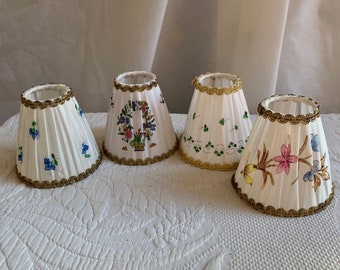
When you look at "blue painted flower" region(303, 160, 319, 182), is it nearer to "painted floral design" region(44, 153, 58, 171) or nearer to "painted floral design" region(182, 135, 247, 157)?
"painted floral design" region(182, 135, 247, 157)

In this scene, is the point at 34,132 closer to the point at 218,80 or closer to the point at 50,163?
the point at 50,163

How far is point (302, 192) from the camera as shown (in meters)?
0.49

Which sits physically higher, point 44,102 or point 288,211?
point 44,102

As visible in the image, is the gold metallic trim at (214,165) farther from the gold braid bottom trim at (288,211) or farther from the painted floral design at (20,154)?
the painted floral design at (20,154)

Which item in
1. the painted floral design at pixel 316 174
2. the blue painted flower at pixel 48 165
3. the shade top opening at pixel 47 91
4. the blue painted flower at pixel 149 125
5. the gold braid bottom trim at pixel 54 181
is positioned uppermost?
the shade top opening at pixel 47 91

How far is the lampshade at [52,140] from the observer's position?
546mm

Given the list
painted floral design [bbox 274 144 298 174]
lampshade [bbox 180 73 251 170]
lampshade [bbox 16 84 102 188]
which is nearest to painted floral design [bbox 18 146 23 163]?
lampshade [bbox 16 84 102 188]

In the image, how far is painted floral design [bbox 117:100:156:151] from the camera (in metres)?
0.59

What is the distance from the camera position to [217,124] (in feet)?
1.87

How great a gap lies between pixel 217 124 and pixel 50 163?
23 centimetres

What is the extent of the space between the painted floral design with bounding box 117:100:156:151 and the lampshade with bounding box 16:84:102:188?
51 millimetres

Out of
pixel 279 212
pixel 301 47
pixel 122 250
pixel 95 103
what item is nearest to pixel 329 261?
pixel 279 212

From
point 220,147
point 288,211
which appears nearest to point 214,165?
point 220,147

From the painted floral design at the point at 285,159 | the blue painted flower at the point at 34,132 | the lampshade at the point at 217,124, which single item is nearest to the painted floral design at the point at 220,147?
the lampshade at the point at 217,124
